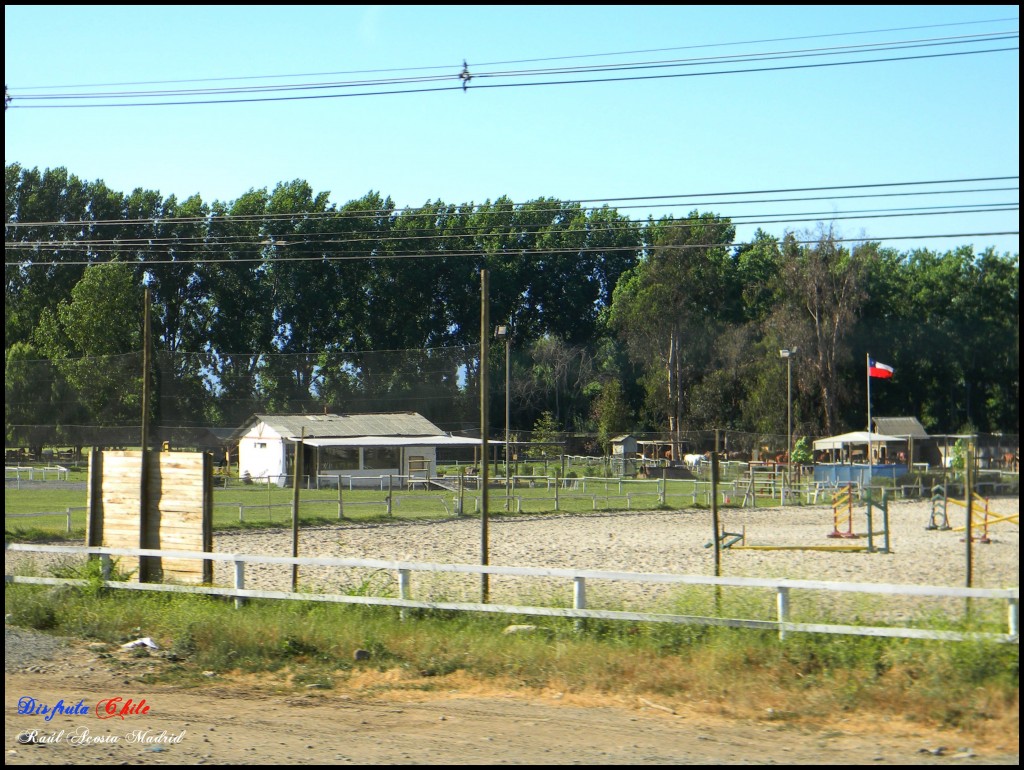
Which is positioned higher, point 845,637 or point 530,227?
point 530,227

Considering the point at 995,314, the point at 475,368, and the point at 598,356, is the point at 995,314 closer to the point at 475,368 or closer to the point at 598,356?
the point at 598,356

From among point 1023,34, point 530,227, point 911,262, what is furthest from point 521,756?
point 911,262

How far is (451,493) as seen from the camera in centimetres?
3956

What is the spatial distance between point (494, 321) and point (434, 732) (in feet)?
229

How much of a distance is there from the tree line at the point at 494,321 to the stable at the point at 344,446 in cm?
260

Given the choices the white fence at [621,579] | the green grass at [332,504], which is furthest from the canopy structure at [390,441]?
the white fence at [621,579]

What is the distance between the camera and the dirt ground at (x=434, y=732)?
Result: 7617 millimetres

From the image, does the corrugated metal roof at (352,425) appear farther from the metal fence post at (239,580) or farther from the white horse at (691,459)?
the metal fence post at (239,580)

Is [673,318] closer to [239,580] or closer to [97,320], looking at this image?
[97,320]

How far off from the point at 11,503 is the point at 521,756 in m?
30.7

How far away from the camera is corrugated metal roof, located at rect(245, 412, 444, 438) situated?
4784cm

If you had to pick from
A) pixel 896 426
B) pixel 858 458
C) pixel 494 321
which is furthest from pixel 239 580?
pixel 494 321

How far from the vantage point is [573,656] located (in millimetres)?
10117

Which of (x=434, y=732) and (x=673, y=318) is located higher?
(x=673, y=318)
